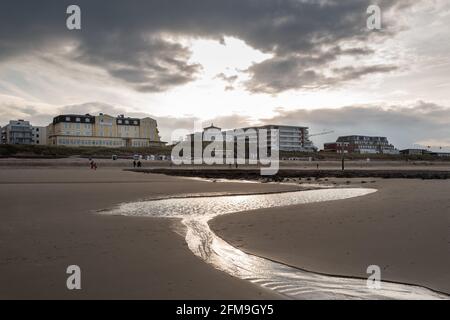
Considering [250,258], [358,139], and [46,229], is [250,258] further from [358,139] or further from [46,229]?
[358,139]

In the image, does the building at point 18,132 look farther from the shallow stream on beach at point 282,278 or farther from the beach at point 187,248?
the shallow stream on beach at point 282,278

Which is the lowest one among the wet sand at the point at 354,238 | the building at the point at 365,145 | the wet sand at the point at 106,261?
the wet sand at the point at 354,238

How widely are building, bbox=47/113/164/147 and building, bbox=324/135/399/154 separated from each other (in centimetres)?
9386

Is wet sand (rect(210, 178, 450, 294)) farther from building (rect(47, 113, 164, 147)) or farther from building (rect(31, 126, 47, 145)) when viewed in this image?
building (rect(31, 126, 47, 145))

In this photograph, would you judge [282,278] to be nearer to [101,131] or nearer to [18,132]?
[101,131]

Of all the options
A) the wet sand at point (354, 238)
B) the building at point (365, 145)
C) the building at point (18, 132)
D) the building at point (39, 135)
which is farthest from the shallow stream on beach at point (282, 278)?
the building at point (365, 145)

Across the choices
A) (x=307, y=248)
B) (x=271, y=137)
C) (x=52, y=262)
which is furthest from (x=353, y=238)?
(x=271, y=137)

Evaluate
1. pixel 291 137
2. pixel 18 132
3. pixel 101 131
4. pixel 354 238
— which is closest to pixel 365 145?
pixel 291 137

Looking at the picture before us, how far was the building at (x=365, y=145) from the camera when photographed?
551 feet

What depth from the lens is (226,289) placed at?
5.11m

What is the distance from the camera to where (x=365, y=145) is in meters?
180

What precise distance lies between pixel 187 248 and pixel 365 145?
7378 inches

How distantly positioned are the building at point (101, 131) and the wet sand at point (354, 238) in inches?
3939

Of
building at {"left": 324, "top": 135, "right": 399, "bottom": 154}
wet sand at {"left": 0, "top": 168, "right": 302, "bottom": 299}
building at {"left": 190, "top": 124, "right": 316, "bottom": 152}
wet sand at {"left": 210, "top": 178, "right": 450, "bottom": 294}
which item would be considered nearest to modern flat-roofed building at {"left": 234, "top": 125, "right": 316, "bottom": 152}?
building at {"left": 190, "top": 124, "right": 316, "bottom": 152}
